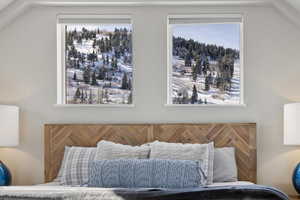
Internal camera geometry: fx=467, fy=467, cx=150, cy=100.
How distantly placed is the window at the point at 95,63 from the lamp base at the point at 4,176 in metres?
0.87

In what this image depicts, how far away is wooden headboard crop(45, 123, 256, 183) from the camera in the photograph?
4316 mm

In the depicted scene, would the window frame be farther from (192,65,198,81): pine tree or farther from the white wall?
(192,65,198,81): pine tree

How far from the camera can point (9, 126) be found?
4227mm

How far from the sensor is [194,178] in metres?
3.49

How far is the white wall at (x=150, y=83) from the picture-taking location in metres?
4.39

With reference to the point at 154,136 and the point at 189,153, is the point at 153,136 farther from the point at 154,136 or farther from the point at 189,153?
the point at 189,153

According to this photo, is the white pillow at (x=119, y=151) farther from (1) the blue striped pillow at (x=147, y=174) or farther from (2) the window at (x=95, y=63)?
(2) the window at (x=95, y=63)

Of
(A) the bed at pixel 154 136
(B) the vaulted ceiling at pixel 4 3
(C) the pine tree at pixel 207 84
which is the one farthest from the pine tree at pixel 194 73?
(B) the vaulted ceiling at pixel 4 3

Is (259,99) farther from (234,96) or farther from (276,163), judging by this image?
(276,163)

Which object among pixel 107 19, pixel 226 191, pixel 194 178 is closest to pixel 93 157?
pixel 194 178

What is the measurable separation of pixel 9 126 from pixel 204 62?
195 cm

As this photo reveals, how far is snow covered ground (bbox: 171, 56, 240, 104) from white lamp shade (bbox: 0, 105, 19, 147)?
1.52 metres

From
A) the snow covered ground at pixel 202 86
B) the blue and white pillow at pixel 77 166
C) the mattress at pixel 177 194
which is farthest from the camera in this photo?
the snow covered ground at pixel 202 86

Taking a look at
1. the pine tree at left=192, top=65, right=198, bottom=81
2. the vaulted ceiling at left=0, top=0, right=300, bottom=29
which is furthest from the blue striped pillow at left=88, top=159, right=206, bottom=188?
the vaulted ceiling at left=0, top=0, right=300, bottom=29
